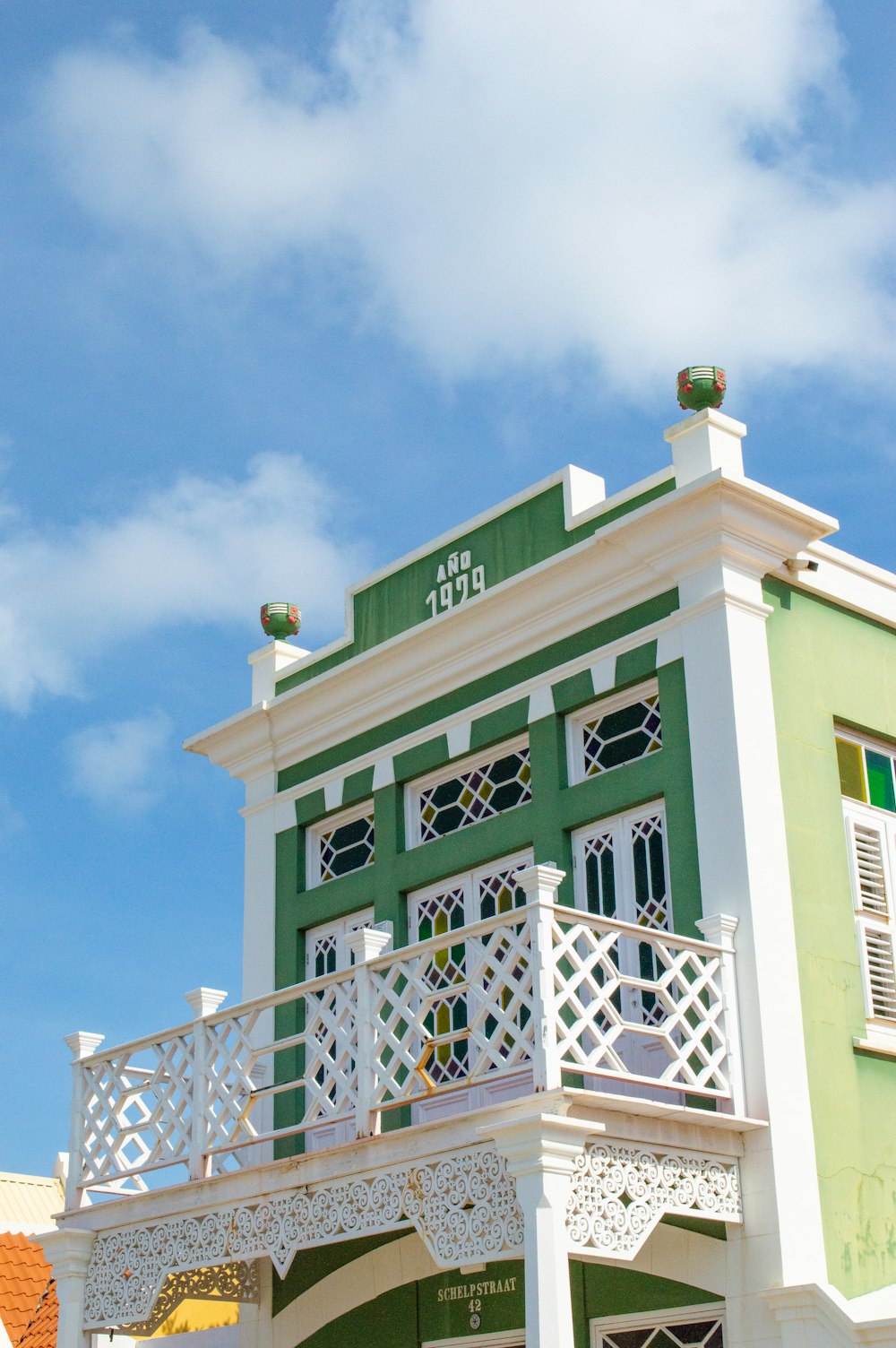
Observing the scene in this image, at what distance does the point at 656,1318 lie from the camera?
9.92 m

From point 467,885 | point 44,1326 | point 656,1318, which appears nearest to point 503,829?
point 467,885

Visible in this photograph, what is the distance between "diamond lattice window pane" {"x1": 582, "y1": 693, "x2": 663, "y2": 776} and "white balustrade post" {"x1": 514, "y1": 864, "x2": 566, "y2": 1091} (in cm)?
238

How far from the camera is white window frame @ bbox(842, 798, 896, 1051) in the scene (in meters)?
10.5

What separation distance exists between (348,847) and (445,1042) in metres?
4.06

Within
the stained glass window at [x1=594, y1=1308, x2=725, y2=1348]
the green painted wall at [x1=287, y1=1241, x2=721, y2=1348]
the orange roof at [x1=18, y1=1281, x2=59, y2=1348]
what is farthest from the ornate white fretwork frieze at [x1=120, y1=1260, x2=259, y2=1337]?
the orange roof at [x1=18, y1=1281, x2=59, y2=1348]

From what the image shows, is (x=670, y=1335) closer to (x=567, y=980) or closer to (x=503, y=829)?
(x=567, y=980)

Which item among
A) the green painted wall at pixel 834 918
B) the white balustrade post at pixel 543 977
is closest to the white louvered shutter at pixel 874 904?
the green painted wall at pixel 834 918

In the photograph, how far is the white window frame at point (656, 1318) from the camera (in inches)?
377

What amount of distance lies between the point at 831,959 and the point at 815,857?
61 cm

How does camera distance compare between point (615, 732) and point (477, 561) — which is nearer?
point (615, 732)

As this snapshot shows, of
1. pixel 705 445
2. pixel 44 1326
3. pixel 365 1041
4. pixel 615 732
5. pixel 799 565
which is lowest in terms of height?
pixel 44 1326

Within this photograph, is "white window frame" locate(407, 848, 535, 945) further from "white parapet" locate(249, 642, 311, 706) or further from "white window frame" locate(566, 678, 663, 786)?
"white parapet" locate(249, 642, 311, 706)

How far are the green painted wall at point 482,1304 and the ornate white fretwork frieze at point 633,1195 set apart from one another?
853mm

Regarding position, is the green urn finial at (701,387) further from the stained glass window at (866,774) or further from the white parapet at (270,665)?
the white parapet at (270,665)
